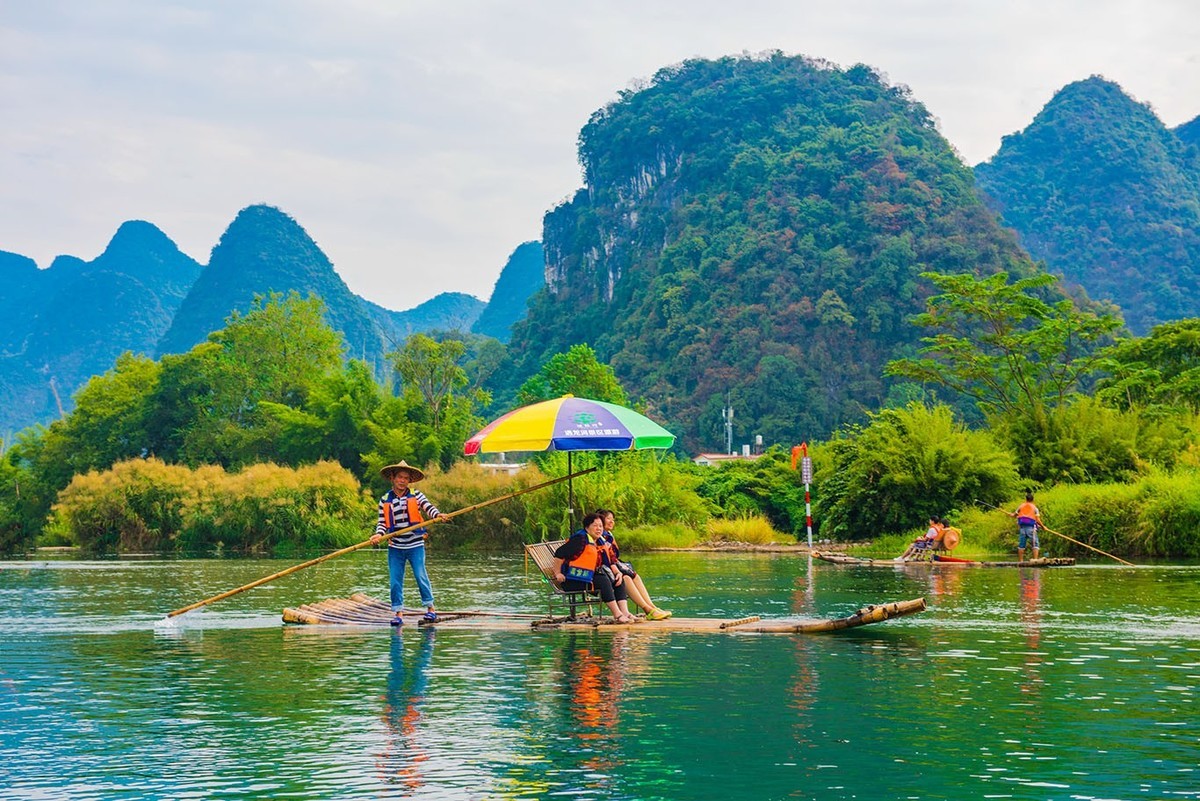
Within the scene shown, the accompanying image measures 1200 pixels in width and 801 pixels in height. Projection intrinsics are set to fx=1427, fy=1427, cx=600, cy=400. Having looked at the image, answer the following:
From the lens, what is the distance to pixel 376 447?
2516 inches

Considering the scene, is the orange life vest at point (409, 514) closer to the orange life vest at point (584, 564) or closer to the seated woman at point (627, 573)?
the orange life vest at point (584, 564)

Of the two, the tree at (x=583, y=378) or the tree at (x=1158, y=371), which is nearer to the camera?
the tree at (x=1158, y=371)

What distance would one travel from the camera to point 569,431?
18469mm

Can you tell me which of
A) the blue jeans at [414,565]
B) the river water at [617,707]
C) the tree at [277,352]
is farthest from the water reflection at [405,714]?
the tree at [277,352]

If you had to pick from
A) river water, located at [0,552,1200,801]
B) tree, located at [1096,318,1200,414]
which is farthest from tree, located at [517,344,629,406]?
river water, located at [0,552,1200,801]

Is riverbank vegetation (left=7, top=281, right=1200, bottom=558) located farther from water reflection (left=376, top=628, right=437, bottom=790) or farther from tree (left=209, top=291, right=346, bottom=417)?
water reflection (left=376, top=628, right=437, bottom=790)

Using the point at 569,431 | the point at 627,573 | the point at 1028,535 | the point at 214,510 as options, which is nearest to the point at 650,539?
the point at 1028,535

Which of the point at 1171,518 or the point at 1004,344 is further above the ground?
the point at 1004,344

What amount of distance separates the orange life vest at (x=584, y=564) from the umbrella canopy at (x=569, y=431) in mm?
1288

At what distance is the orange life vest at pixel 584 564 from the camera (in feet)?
60.1

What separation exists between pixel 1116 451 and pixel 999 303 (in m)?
11.2

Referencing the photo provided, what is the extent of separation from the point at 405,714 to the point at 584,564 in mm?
5957

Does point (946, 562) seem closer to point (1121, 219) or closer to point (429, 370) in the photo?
point (429, 370)

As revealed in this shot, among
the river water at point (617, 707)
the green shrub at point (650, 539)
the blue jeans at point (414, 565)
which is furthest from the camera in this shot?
the green shrub at point (650, 539)
